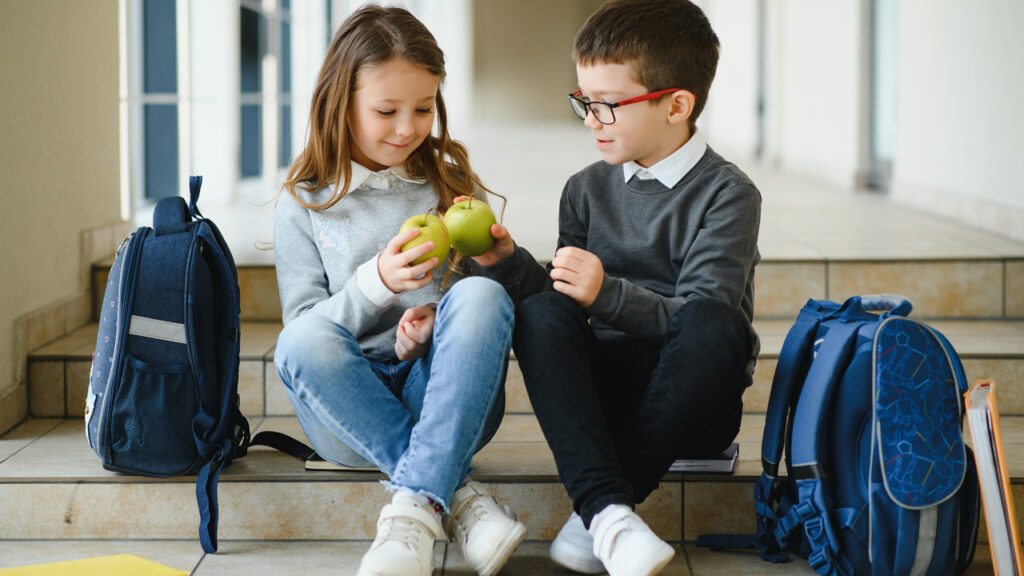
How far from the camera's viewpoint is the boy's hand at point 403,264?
156 centimetres

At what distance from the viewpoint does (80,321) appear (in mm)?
2516

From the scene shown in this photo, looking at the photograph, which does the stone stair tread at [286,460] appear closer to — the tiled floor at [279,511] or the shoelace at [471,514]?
the tiled floor at [279,511]

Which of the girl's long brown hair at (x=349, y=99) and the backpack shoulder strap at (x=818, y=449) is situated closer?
the backpack shoulder strap at (x=818, y=449)

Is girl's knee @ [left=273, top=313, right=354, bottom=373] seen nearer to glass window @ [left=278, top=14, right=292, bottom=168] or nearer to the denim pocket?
the denim pocket

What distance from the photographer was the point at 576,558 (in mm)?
1618

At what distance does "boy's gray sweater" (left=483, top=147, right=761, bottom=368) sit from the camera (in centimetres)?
163

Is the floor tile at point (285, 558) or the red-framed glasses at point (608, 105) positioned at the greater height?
the red-framed glasses at point (608, 105)

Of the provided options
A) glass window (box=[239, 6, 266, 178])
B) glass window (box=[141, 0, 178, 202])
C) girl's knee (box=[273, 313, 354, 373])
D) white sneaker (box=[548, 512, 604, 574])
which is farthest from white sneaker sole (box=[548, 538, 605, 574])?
glass window (box=[239, 6, 266, 178])

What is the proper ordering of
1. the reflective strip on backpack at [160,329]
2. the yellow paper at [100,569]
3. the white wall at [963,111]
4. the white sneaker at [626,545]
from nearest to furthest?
the white sneaker at [626,545], the yellow paper at [100,569], the reflective strip on backpack at [160,329], the white wall at [963,111]

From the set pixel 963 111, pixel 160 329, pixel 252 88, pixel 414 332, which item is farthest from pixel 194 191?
pixel 252 88

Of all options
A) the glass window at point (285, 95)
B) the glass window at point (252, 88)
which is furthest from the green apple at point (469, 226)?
the glass window at point (285, 95)

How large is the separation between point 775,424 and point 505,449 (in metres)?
0.57

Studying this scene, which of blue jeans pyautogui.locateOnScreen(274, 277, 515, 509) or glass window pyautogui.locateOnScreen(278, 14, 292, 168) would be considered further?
glass window pyautogui.locateOnScreen(278, 14, 292, 168)

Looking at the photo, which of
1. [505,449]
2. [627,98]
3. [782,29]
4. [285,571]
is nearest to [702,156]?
[627,98]
